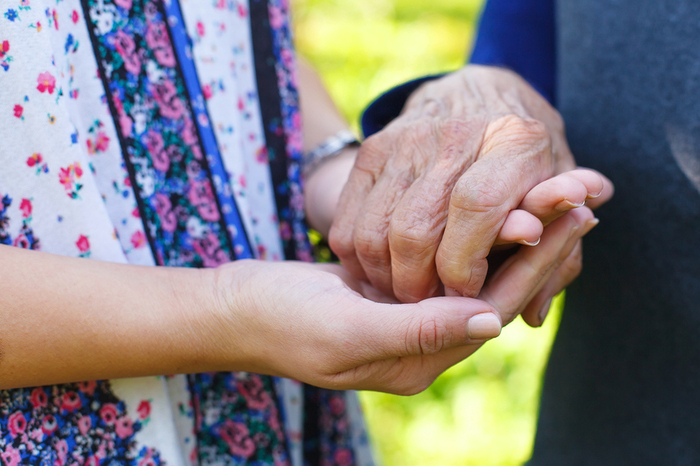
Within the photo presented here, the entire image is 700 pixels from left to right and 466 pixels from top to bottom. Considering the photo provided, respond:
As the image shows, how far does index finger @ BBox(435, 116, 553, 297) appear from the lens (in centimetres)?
58

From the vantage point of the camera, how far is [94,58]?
67 cm

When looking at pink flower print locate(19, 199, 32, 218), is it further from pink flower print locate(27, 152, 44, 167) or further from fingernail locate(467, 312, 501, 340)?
fingernail locate(467, 312, 501, 340)

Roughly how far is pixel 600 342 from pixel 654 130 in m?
0.38

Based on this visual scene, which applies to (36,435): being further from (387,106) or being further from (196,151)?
(387,106)

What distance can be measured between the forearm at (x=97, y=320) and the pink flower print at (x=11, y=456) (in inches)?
3.1

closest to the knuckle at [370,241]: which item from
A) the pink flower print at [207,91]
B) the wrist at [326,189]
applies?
the wrist at [326,189]

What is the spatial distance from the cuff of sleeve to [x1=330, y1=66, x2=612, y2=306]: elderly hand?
106 mm

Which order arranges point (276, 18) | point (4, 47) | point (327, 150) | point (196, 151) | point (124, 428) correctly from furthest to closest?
point (327, 150) → point (276, 18) → point (196, 151) → point (124, 428) → point (4, 47)

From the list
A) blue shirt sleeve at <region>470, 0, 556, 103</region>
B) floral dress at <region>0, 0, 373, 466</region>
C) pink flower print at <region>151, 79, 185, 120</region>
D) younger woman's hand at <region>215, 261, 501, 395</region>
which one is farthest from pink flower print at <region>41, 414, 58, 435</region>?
blue shirt sleeve at <region>470, 0, 556, 103</region>

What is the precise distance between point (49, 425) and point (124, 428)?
0.29 ft

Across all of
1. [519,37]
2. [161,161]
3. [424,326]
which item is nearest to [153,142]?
[161,161]

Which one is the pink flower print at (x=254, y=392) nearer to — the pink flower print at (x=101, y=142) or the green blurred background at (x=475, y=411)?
the pink flower print at (x=101, y=142)

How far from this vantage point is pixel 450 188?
639mm

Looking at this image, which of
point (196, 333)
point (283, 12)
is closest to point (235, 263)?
point (196, 333)
